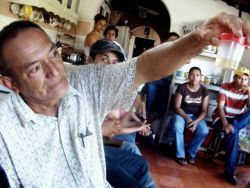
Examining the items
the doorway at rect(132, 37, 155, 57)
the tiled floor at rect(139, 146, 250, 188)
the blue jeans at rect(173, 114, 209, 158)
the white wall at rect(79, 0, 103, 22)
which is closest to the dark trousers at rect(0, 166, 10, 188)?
the tiled floor at rect(139, 146, 250, 188)

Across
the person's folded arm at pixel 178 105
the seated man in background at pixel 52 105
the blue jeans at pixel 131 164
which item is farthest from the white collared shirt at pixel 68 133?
the person's folded arm at pixel 178 105

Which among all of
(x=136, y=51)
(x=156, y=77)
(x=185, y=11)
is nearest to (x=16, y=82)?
(x=156, y=77)

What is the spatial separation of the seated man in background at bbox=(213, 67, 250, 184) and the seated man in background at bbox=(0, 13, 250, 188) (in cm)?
276

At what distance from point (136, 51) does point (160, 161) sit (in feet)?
18.4

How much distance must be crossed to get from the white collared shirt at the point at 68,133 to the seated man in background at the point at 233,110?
8.99 feet

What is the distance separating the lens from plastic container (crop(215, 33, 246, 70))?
0.74 m

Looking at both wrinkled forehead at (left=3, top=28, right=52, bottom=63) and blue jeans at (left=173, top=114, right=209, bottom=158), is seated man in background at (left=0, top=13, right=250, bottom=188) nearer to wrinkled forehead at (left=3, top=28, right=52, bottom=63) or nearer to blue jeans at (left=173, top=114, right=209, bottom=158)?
wrinkled forehead at (left=3, top=28, right=52, bottom=63)

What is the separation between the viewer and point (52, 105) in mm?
996

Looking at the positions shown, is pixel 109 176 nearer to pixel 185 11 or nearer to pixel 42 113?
A: pixel 42 113

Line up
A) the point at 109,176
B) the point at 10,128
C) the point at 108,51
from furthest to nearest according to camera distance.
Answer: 1. the point at 108,51
2. the point at 109,176
3. the point at 10,128

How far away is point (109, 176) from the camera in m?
1.35

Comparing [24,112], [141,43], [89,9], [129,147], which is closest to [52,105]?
[24,112]

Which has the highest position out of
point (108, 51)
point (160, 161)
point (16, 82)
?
point (108, 51)

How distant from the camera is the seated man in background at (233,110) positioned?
11.3 ft
